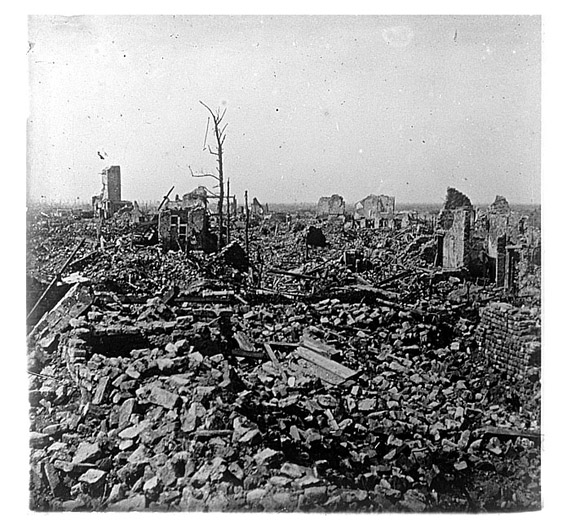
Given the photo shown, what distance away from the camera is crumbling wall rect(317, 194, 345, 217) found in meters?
2.73

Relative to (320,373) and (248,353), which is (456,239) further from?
(248,353)

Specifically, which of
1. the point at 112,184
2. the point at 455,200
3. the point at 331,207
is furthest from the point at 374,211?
the point at 112,184

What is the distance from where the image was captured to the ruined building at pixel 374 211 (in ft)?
8.96

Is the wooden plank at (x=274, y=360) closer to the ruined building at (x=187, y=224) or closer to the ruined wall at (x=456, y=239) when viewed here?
the ruined building at (x=187, y=224)

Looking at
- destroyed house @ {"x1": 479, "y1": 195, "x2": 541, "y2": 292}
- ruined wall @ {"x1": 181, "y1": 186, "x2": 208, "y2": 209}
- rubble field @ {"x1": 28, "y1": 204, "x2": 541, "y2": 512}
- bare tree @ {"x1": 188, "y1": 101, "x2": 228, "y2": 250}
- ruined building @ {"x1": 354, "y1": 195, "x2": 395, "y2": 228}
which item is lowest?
rubble field @ {"x1": 28, "y1": 204, "x2": 541, "y2": 512}

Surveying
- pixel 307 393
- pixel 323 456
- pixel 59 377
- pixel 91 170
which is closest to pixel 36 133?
pixel 91 170

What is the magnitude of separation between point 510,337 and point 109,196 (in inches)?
59.5

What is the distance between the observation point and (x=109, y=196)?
274cm

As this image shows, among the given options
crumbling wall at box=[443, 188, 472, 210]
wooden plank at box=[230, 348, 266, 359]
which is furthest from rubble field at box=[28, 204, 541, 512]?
crumbling wall at box=[443, 188, 472, 210]

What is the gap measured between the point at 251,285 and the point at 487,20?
125 centimetres

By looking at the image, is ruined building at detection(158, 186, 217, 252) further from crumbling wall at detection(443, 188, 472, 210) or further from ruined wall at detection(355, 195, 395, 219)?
crumbling wall at detection(443, 188, 472, 210)

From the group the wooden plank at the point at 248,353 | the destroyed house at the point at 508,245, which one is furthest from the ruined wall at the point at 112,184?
the destroyed house at the point at 508,245

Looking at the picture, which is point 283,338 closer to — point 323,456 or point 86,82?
point 323,456

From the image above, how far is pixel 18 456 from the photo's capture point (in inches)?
109
